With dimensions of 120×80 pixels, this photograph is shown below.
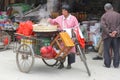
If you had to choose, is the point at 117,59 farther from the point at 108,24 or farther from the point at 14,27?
the point at 14,27

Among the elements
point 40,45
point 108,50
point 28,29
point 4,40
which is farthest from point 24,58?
point 4,40

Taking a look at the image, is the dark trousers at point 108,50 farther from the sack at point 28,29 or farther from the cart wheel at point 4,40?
the cart wheel at point 4,40

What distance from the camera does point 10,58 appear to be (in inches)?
466

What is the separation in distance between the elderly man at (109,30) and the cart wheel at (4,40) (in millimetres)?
3998

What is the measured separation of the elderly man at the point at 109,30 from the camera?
10333 mm

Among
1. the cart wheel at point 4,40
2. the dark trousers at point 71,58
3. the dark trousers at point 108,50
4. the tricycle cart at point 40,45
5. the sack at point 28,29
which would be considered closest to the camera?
the tricycle cart at point 40,45

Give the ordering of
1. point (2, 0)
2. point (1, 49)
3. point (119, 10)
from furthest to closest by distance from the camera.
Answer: point (2, 0) < point (119, 10) < point (1, 49)

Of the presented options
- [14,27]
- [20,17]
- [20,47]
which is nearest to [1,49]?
[14,27]

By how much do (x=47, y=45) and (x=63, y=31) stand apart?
1.65ft

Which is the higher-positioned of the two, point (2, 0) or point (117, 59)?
point (2, 0)

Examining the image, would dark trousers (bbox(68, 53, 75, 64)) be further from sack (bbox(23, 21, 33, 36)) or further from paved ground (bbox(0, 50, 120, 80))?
sack (bbox(23, 21, 33, 36))

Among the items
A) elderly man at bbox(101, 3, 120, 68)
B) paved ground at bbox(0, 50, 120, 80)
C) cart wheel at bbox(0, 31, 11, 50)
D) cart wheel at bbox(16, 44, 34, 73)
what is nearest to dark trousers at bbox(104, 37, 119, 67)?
elderly man at bbox(101, 3, 120, 68)

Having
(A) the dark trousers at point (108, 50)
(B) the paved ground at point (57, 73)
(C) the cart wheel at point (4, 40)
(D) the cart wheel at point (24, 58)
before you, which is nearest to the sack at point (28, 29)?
(D) the cart wheel at point (24, 58)

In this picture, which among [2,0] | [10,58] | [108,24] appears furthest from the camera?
[2,0]
